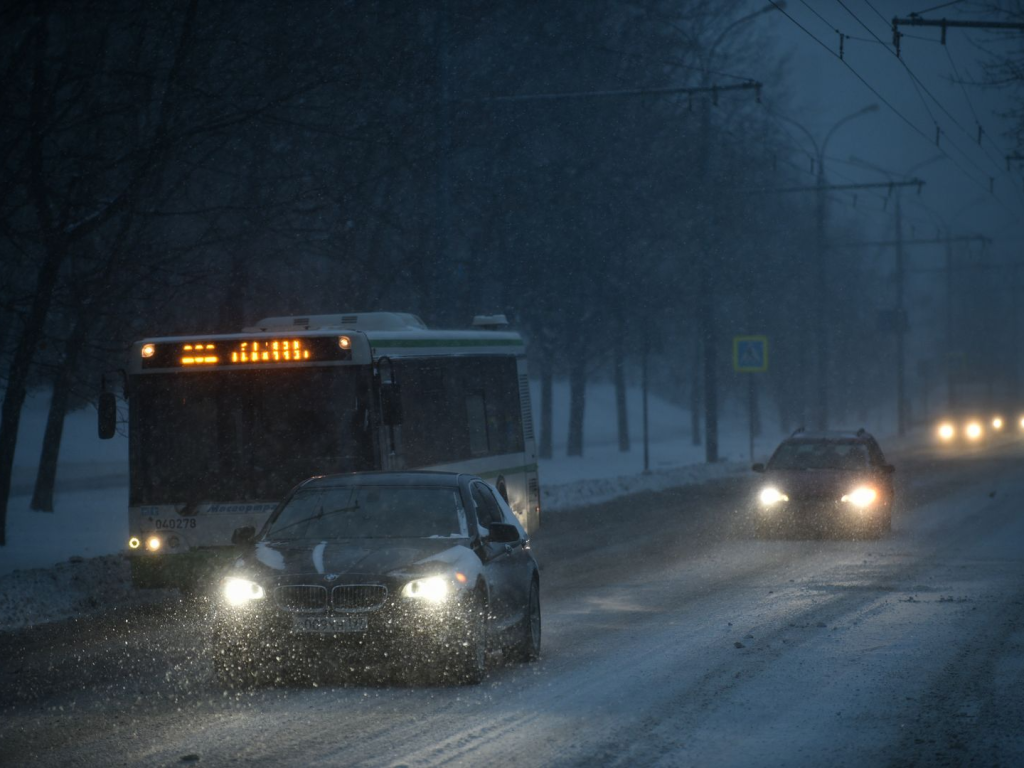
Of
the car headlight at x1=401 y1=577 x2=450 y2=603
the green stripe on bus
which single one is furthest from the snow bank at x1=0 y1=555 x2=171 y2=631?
the car headlight at x1=401 y1=577 x2=450 y2=603

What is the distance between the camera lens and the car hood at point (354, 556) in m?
9.73

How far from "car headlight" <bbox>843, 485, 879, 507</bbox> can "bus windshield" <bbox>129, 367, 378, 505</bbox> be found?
967cm

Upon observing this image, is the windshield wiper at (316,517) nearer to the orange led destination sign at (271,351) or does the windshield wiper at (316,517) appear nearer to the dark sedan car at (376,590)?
the dark sedan car at (376,590)

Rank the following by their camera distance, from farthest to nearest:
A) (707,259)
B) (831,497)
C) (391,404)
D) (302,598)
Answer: (707,259)
(831,497)
(391,404)
(302,598)

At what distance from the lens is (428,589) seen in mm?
9664

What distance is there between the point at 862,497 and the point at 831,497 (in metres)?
0.45

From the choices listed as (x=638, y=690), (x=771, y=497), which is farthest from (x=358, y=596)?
(x=771, y=497)

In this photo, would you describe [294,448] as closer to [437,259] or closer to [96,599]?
[96,599]

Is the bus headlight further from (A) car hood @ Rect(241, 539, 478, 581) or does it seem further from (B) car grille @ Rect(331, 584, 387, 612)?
(B) car grille @ Rect(331, 584, 387, 612)

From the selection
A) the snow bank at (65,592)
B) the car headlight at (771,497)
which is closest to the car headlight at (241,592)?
the snow bank at (65,592)

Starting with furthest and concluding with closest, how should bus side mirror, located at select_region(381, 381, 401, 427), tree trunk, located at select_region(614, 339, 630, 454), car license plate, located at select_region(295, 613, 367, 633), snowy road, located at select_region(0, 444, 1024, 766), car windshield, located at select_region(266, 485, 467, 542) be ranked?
1. tree trunk, located at select_region(614, 339, 630, 454)
2. bus side mirror, located at select_region(381, 381, 401, 427)
3. car windshield, located at select_region(266, 485, 467, 542)
4. car license plate, located at select_region(295, 613, 367, 633)
5. snowy road, located at select_region(0, 444, 1024, 766)

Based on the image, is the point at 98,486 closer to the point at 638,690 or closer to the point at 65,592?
the point at 65,592

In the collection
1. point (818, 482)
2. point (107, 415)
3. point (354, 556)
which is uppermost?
point (107, 415)

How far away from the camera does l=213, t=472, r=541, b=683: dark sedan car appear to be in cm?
957
